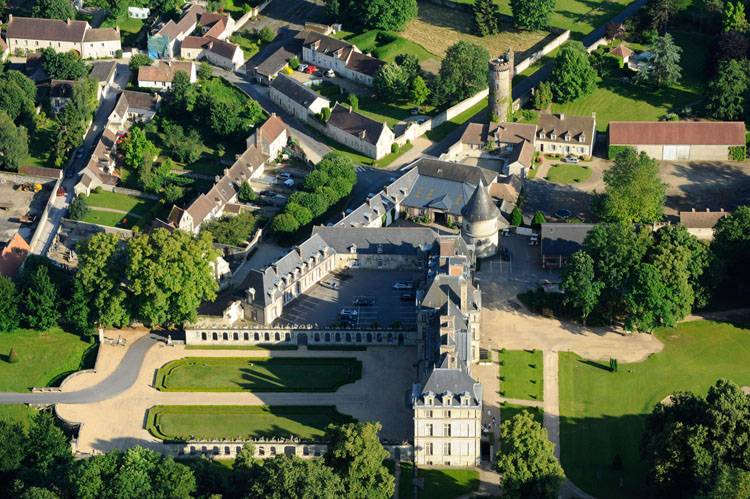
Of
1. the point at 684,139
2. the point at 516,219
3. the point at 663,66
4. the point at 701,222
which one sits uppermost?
the point at 663,66

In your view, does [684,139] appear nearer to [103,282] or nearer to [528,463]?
[528,463]

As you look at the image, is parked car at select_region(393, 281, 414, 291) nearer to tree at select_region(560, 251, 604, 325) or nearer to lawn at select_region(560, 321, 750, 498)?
tree at select_region(560, 251, 604, 325)

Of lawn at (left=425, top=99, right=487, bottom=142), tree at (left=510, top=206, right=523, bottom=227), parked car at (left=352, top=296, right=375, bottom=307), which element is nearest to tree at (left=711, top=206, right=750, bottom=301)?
tree at (left=510, top=206, right=523, bottom=227)

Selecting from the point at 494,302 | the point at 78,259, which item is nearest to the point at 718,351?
the point at 494,302

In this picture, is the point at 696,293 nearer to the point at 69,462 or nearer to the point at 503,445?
the point at 503,445

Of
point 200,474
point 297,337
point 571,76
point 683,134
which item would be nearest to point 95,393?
point 297,337

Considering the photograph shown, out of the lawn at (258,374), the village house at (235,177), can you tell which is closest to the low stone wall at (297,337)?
the lawn at (258,374)
